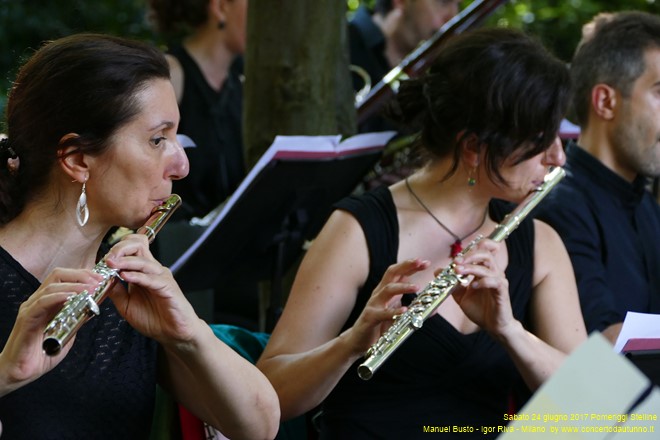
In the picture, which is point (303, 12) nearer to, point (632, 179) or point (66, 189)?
point (632, 179)

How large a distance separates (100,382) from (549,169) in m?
1.14

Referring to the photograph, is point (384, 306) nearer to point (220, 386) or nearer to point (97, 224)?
point (220, 386)

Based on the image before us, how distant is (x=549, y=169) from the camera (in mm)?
2447

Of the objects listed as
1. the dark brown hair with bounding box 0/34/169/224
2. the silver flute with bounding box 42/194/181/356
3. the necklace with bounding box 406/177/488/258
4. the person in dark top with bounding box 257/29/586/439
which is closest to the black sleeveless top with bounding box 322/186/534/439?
the person in dark top with bounding box 257/29/586/439

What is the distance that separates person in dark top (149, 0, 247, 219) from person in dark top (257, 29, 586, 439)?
5.74 feet

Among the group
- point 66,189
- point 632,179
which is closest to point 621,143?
point 632,179

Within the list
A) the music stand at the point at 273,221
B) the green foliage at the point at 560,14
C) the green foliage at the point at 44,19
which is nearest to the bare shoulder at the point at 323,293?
the music stand at the point at 273,221

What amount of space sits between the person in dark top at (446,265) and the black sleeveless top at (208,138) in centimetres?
173

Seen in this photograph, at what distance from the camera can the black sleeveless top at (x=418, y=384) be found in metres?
2.31

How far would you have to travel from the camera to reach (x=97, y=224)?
1.95m

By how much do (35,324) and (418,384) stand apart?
3.21ft

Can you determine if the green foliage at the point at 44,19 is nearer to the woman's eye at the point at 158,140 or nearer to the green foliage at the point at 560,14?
the green foliage at the point at 560,14

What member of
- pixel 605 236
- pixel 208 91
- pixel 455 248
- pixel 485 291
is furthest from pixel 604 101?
pixel 208 91

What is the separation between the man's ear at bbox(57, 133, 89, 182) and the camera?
6.26 feet
